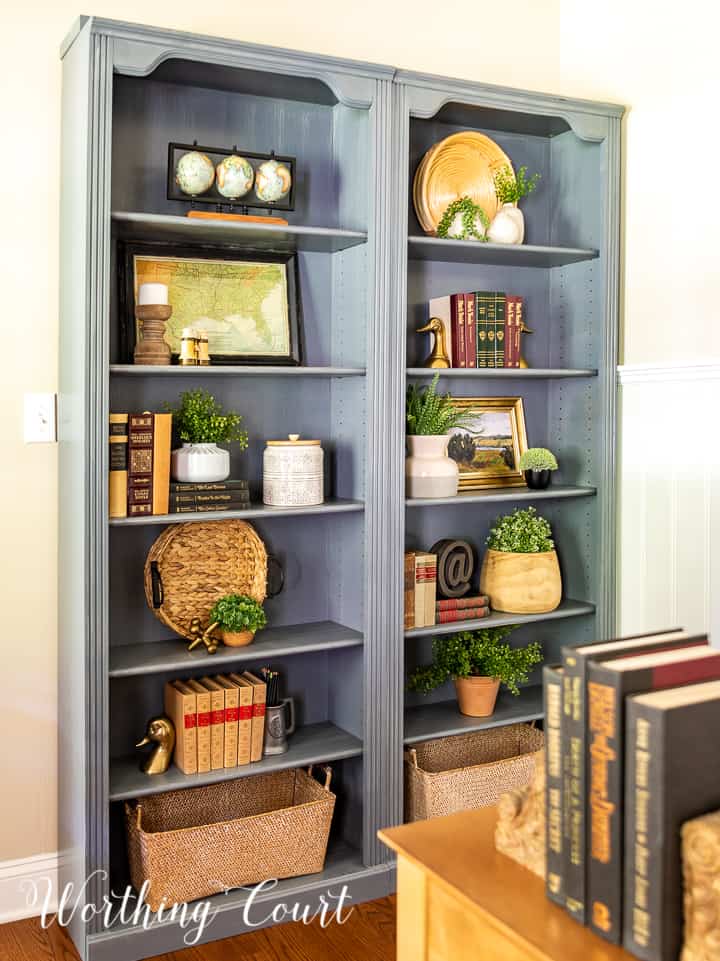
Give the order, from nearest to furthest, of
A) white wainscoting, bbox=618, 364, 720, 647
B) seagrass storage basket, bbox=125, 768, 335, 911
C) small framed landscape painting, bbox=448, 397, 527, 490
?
seagrass storage basket, bbox=125, 768, 335, 911
white wainscoting, bbox=618, 364, 720, 647
small framed landscape painting, bbox=448, 397, 527, 490

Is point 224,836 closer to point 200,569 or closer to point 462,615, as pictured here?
point 200,569

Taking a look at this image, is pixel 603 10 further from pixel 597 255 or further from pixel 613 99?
pixel 597 255

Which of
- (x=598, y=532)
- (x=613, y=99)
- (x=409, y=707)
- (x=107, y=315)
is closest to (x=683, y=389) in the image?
(x=598, y=532)

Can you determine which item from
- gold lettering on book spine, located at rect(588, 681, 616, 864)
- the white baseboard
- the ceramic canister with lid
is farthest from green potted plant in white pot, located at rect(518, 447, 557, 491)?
gold lettering on book spine, located at rect(588, 681, 616, 864)

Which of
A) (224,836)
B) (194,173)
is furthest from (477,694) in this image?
(194,173)

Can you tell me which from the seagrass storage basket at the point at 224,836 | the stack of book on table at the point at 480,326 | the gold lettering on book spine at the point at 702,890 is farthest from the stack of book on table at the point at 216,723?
the gold lettering on book spine at the point at 702,890

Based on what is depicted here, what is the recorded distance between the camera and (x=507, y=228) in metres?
2.86

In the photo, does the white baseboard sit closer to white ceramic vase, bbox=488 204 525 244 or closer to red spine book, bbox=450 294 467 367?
red spine book, bbox=450 294 467 367

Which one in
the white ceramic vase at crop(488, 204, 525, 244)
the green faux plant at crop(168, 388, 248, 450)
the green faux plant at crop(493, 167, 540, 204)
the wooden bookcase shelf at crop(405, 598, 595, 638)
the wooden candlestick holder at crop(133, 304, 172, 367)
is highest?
the green faux plant at crop(493, 167, 540, 204)

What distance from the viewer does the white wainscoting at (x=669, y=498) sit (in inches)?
104

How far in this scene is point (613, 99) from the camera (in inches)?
118

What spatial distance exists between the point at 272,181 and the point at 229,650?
1222 millimetres

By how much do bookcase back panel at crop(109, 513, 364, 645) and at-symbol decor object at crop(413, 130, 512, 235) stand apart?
36.8 inches

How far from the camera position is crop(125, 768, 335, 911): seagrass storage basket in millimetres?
2426
